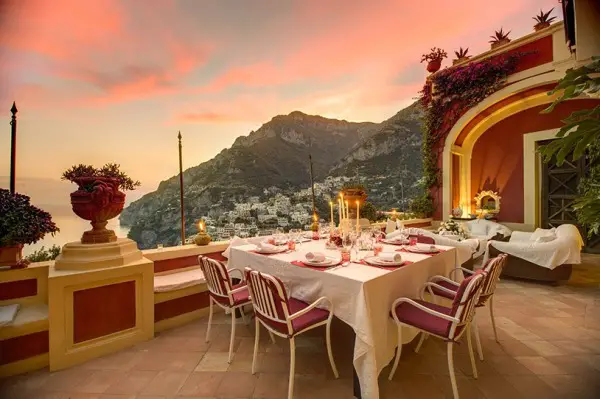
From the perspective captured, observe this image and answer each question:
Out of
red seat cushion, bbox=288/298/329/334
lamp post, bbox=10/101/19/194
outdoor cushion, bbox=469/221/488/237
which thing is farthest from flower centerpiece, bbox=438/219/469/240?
lamp post, bbox=10/101/19/194

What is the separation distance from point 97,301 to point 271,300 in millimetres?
1754

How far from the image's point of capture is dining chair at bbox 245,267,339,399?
1.76 metres

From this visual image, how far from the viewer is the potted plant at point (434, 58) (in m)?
7.37

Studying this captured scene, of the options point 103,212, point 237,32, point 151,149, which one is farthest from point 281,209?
point 103,212

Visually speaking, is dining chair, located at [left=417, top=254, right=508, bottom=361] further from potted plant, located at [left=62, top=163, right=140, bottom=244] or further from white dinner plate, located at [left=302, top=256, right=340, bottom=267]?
potted plant, located at [left=62, top=163, right=140, bottom=244]

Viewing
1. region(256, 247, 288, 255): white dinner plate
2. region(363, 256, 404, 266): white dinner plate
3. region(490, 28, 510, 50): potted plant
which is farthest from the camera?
region(490, 28, 510, 50): potted plant

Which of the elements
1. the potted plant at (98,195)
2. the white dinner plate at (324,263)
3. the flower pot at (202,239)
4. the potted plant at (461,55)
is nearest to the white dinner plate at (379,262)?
the white dinner plate at (324,263)

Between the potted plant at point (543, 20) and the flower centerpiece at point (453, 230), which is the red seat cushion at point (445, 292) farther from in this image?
the potted plant at point (543, 20)

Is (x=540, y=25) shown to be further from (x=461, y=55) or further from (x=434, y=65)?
(x=434, y=65)

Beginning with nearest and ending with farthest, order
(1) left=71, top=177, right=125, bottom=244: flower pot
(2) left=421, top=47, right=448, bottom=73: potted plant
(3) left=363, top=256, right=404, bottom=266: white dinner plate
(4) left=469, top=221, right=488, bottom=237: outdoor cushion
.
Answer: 1. (3) left=363, top=256, right=404, bottom=266: white dinner plate
2. (1) left=71, top=177, right=125, bottom=244: flower pot
3. (4) left=469, top=221, right=488, bottom=237: outdoor cushion
4. (2) left=421, top=47, right=448, bottom=73: potted plant

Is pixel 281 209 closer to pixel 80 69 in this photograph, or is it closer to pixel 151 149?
pixel 151 149

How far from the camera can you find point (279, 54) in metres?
5.87

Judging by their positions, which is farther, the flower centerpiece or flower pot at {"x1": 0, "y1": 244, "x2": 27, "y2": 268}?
the flower centerpiece

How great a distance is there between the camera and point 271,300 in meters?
1.80
